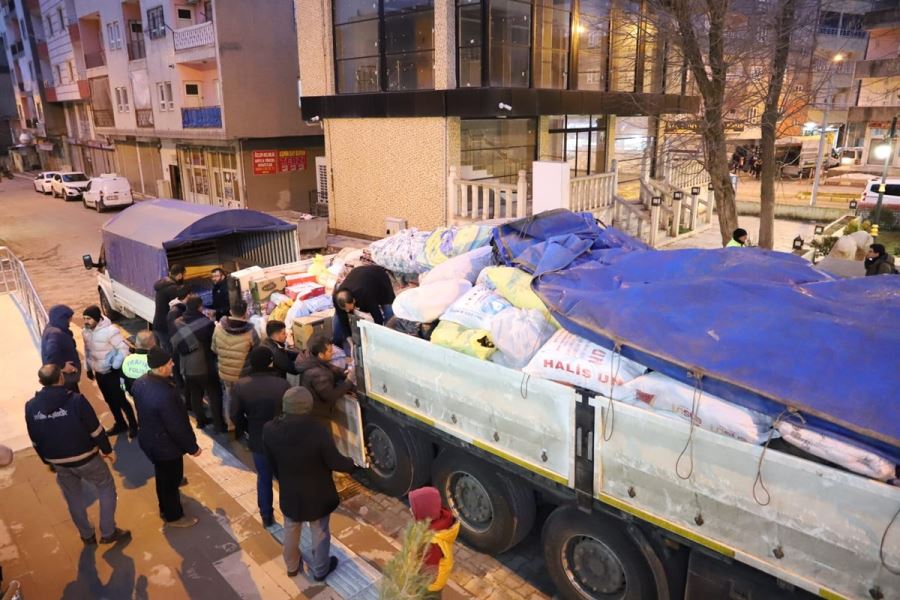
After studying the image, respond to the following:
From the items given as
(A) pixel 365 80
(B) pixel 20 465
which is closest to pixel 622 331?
(B) pixel 20 465

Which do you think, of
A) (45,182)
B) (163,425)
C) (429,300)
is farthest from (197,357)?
(45,182)

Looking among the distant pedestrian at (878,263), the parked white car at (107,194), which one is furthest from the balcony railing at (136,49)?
the distant pedestrian at (878,263)

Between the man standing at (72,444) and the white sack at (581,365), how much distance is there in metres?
3.62

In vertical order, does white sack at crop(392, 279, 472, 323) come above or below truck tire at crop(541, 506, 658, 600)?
above

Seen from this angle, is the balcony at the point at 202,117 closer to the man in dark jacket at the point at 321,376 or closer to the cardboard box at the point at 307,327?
the cardboard box at the point at 307,327

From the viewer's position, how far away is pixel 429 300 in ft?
19.0

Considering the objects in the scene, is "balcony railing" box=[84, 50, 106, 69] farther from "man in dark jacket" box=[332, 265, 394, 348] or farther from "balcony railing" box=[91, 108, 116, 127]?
"man in dark jacket" box=[332, 265, 394, 348]

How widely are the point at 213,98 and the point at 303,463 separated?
2474 centimetres

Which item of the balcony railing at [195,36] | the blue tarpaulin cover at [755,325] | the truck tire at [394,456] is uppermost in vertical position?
the balcony railing at [195,36]

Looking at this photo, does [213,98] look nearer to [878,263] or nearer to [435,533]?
[878,263]

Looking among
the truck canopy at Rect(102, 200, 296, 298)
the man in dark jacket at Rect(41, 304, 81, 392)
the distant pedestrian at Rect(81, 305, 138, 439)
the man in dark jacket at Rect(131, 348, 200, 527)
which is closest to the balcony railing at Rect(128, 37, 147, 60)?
the truck canopy at Rect(102, 200, 296, 298)

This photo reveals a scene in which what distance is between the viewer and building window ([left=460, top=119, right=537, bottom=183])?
1531 centimetres

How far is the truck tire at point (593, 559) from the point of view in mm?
4145

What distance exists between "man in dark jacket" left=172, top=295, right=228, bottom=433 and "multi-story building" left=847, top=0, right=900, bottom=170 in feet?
84.0
